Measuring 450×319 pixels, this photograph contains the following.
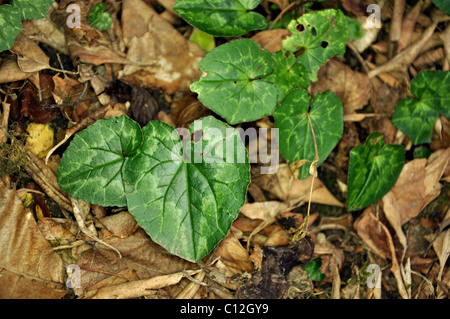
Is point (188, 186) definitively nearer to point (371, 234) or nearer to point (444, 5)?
point (371, 234)

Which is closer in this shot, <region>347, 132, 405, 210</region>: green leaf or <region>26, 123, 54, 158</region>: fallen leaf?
<region>26, 123, 54, 158</region>: fallen leaf

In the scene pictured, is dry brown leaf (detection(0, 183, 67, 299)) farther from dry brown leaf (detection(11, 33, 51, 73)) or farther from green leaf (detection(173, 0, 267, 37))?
green leaf (detection(173, 0, 267, 37))

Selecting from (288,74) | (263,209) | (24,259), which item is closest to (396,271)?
(263,209)

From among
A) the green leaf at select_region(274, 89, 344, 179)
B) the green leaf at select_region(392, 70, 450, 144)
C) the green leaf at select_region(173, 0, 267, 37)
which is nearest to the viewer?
the green leaf at select_region(173, 0, 267, 37)

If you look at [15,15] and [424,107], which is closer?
[15,15]

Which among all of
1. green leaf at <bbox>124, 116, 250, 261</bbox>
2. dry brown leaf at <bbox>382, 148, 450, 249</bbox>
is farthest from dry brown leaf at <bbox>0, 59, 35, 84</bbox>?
dry brown leaf at <bbox>382, 148, 450, 249</bbox>

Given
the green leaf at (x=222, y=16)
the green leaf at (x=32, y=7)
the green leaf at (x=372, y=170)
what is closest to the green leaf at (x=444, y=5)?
the green leaf at (x=372, y=170)

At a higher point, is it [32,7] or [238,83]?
[32,7]
